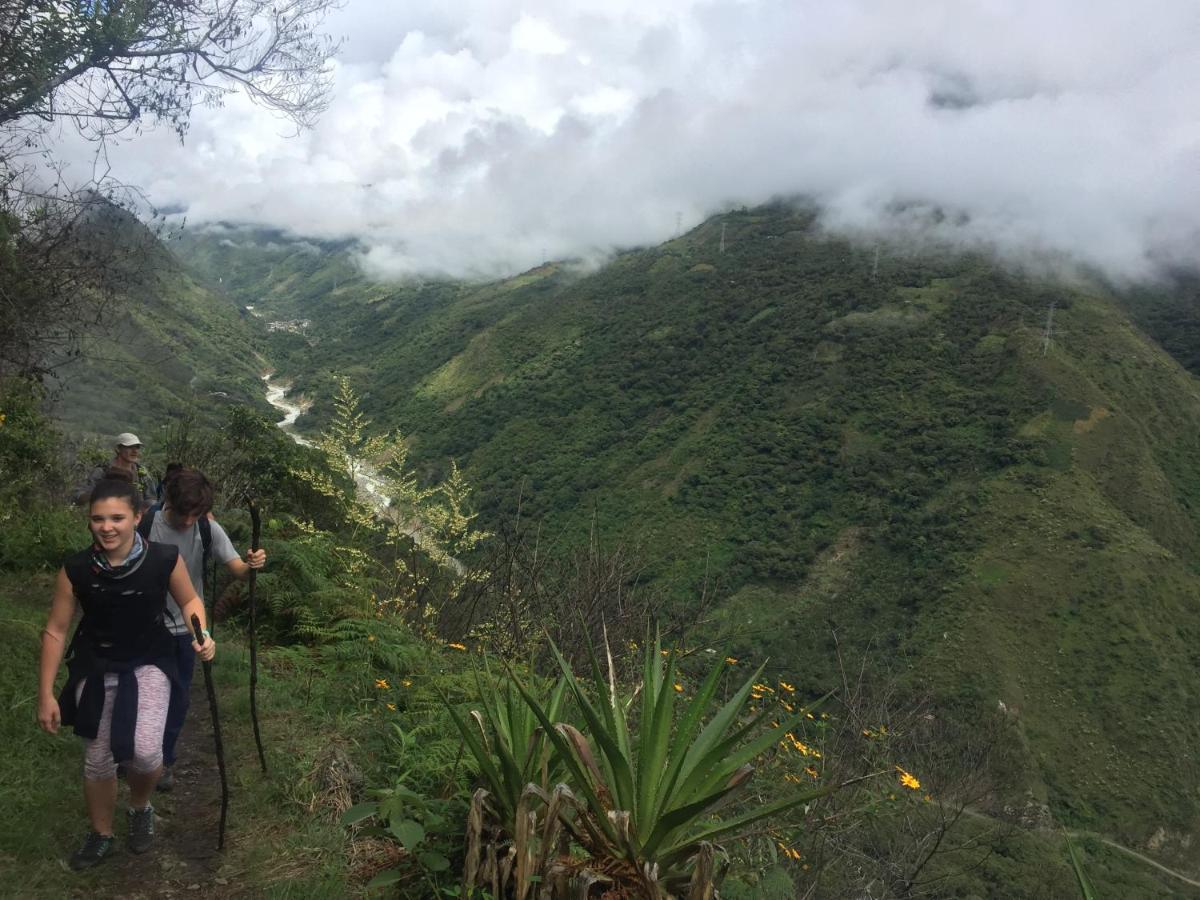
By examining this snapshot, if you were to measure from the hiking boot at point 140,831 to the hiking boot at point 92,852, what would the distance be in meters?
0.07

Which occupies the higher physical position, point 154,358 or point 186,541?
point 154,358

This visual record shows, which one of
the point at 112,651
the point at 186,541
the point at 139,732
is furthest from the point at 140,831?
the point at 186,541

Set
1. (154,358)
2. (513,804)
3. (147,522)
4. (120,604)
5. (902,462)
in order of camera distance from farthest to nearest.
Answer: (902,462)
(154,358)
(147,522)
(120,604)
(513,804)

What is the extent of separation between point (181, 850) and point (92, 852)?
0.95 ft

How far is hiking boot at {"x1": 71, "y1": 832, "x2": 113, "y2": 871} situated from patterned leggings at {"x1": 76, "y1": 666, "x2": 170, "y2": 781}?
21 centimetres

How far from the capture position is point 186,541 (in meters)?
3.11

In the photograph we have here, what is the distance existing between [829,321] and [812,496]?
30771mm

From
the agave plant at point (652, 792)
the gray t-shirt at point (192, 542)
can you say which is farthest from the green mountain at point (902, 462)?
the gray t-shirt at point (192, 542)

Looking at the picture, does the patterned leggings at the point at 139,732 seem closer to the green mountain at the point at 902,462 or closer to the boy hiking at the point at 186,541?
the boy hiking at the point at 186,541

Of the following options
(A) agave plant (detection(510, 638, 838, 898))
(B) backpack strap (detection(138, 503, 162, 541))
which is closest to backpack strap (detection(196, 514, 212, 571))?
(B) backpack strap (detection(138, 503, 162, 541))

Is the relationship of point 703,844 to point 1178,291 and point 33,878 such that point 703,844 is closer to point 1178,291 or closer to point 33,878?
point 33,878

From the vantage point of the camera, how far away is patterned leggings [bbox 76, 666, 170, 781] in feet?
8.25

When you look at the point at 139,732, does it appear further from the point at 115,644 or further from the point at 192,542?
the point at 192,542

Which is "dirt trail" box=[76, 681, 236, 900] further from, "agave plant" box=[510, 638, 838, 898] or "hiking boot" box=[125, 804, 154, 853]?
"agave plant" box=[510, 638, 838, 898]
